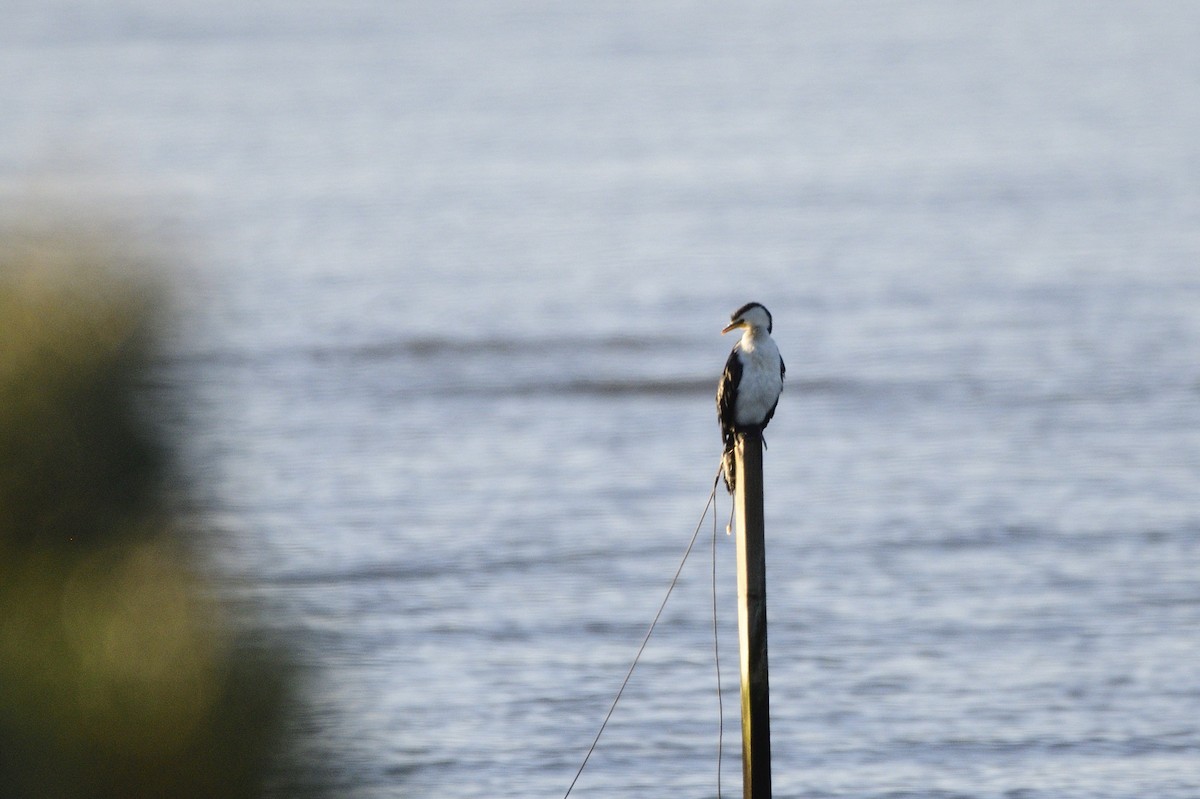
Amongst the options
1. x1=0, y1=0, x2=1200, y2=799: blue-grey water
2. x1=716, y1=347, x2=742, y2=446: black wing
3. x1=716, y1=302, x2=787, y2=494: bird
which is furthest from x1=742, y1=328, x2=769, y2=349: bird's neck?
x1=0, y1=0, x2=1200, y2=799: blue-grey water

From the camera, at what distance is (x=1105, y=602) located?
15.7 metres

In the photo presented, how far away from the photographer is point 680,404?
2394 cm

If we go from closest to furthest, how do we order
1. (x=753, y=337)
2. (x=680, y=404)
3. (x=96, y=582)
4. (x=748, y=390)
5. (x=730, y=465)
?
(x=96, y=582) < (x=748, y=390) < (x=730, y=465) < (x=753, y=337) < (x=680, y=404)

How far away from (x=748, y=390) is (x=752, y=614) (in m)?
0.94

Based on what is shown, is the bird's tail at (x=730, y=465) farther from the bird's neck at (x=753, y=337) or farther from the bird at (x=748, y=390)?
the bird's neck at (x=753, y=337)

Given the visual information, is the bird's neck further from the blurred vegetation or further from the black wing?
the blurred vegetation

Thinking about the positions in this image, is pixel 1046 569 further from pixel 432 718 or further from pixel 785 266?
pixel 785 266

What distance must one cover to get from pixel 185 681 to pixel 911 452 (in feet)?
53.0

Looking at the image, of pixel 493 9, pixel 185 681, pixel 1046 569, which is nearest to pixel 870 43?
pixel 493 9

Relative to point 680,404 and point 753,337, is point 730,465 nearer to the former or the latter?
point 753,337

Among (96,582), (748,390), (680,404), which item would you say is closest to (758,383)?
(748,390)

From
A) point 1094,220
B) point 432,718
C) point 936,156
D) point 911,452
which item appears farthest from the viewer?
point 936,156

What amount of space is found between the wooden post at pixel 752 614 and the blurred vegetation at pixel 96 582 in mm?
2315

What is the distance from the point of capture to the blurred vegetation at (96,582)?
555 centimetres
